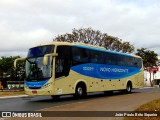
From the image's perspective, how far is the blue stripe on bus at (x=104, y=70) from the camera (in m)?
23.8

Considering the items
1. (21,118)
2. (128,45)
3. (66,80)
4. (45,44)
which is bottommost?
(21,118)

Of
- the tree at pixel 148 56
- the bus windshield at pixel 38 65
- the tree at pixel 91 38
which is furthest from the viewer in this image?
the tree at pixel 148 56

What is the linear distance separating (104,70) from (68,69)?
16.7 feet

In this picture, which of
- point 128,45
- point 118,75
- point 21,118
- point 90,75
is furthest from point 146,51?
point 21,118

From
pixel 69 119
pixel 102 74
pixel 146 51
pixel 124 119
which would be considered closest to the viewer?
pixel 124 119

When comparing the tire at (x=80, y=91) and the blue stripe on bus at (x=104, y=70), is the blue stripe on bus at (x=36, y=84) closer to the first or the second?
the blue stripe on bus at (x=104, y=70)

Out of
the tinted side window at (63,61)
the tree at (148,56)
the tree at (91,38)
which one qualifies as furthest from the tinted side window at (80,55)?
the tree at (148,56)

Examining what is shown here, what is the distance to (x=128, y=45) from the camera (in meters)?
65.3

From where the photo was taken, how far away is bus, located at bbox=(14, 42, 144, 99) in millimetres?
21234

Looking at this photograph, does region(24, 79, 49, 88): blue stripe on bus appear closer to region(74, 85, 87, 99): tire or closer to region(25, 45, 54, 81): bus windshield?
region(25, 45, 54, 81): bus windshield

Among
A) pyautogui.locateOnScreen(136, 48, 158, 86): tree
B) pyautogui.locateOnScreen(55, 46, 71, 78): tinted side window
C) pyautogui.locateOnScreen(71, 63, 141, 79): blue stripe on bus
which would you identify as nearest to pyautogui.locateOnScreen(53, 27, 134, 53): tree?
pyautogui.locateOnScreen(136, 48, 158, 86): tree

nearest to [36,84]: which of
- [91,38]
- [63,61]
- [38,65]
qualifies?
[38,65]

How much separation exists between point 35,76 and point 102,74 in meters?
6.58

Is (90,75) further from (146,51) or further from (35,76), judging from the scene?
(146,51)
